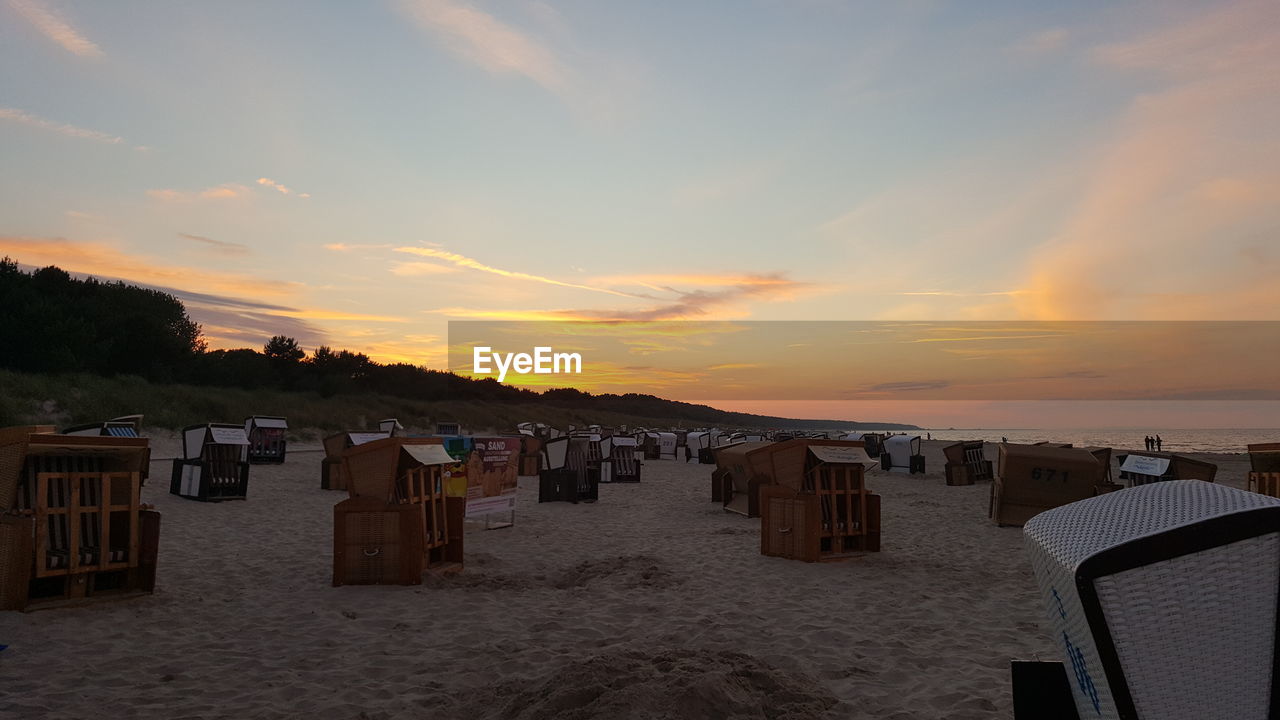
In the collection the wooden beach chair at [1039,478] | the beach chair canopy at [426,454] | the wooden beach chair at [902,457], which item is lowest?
the wooden beach chair at [902,457]

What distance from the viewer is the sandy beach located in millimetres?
6211

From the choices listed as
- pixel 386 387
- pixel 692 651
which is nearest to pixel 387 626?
pixel 692 651

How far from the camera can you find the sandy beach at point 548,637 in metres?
6.21

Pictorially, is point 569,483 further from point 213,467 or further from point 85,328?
point 85,328

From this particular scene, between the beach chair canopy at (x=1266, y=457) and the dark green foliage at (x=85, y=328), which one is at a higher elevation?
the dark green foliage at (x=85, y=328)

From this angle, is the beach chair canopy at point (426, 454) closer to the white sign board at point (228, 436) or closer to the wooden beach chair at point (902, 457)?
the white sign board at point (228, 436)

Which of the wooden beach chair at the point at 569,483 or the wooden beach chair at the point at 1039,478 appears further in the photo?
the wooden beach chair at the point at 569,483

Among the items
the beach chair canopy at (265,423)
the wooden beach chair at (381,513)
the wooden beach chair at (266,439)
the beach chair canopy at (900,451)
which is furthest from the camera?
the beach chair canopy at (900,451)

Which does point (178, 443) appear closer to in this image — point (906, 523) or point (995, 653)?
point (906, 523)

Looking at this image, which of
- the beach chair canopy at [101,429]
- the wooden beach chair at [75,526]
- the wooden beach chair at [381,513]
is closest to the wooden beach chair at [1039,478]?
the wooden beach chair at [381,513]

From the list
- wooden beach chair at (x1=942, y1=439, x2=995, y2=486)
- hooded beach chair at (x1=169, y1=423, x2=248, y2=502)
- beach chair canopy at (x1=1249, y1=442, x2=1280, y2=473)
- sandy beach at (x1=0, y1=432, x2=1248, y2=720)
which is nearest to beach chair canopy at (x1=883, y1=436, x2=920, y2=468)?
wooden beach chair at (x1=942, y1=439, x2=995, y2=486)

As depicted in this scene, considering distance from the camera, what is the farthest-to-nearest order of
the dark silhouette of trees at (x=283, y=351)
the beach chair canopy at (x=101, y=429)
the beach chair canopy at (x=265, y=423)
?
the dark silhouette of trees at (x=283, y=351) → the beach chair canopy at (x=265, y=423) → the beach chair canopy at (x=101, y=429)

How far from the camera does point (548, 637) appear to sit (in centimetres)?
836

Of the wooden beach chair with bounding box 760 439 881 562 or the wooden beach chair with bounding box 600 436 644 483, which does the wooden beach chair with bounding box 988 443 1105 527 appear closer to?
the wooden beach chair with bounding box 760 439 881 562
